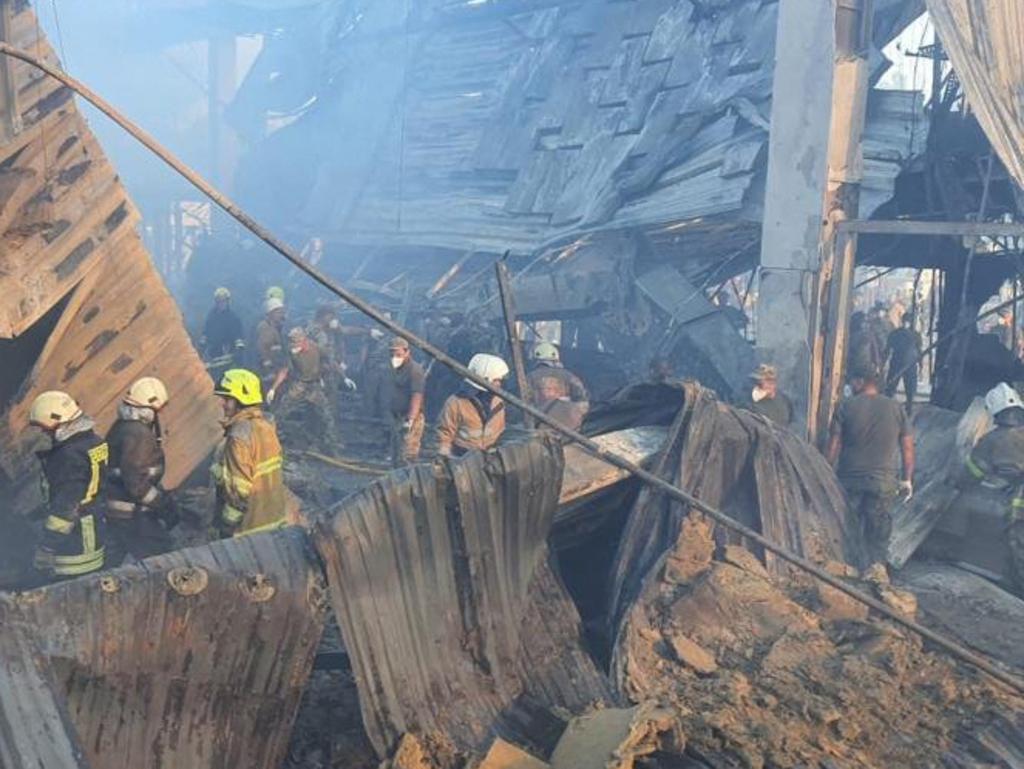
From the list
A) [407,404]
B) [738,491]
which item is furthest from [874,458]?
[407,404]

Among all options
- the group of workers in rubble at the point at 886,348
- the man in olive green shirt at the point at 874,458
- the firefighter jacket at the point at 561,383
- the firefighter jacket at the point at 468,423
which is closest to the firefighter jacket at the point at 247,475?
the firefighter jacket at the point at 468,423

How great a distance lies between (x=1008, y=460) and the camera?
8031mm

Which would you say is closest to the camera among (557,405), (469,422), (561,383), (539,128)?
(469,422)

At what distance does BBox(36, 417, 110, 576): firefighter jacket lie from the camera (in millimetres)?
6262

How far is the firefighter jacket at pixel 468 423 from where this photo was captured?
8.14 m

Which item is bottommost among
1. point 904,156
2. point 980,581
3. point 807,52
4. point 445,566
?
point 980,581

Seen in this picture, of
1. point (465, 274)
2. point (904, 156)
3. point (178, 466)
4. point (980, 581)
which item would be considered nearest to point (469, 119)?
point (465, 274)

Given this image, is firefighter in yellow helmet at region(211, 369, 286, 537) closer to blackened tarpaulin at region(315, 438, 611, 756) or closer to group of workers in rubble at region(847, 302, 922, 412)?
blackened tarpaulin at region(315, 438, 611, 756)

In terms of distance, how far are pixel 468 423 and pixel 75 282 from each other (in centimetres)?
305

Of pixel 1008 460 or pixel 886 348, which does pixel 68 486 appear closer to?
pixel 1008 460

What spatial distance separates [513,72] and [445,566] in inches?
639

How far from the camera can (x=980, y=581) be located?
8.49 m

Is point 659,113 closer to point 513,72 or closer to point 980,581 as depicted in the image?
point 513,72

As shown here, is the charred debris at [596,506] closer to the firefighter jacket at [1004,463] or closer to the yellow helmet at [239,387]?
the firefighter jacket at [1004,463]
